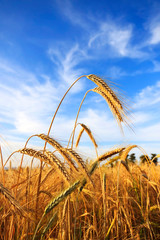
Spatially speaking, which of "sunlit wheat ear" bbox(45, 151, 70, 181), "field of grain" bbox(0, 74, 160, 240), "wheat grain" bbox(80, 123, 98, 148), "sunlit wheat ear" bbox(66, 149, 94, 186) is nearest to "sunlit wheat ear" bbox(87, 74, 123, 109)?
"field of grain" bbox(0, 74, 160, 240)

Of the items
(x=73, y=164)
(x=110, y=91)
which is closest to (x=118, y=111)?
(x=110, y=91)

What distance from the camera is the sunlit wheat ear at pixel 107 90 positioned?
10.6ft

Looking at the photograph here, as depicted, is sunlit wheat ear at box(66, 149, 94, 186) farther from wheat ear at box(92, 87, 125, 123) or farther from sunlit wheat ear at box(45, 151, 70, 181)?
wheat ear at box(92, 87, 125, 123)

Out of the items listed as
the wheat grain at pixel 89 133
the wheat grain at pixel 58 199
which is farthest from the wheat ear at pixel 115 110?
the wheat grain at pixel 58 199

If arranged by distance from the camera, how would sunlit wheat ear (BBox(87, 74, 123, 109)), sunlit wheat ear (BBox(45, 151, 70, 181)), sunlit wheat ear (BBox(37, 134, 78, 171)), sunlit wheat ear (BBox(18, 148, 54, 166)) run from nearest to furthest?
1. sunlit wheat ear (BBox(45, 151, 70, 181))
2. sunlit wheat ear (BBox(37, 134, 78, 171))
3. sunlit wheat ear (BBox(18, 148, 54, 166))
4. sunlit wheat ear (BBox(87, 74, 123, 109))

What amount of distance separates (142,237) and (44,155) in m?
1.96

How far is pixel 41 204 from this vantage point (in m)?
3.12

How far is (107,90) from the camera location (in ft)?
10.9

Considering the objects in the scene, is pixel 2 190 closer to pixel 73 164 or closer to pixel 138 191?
pixel 73 164

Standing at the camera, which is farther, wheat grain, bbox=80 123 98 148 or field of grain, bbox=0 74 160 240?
wheat grain, bbox=80 123 98 148

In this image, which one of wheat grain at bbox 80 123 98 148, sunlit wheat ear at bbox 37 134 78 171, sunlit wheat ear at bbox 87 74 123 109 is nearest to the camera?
sunlit wheat ear at bbox 37 134 78 171

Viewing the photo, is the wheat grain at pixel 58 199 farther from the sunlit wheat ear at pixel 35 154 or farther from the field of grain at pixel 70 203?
the sunlit wheat ear at pixel 35 154

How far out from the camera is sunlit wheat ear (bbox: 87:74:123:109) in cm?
322

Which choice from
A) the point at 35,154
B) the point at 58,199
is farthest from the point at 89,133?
the point at 58,199
